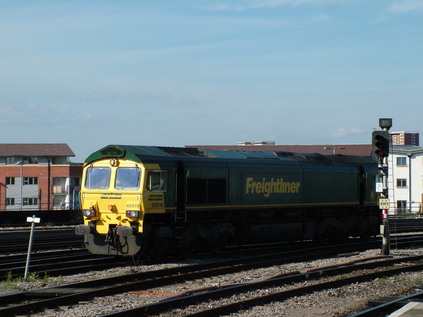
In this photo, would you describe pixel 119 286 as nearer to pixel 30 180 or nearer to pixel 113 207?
pixel 113 207

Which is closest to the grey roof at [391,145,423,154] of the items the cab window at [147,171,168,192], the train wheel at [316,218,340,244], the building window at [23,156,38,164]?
the building window at [23,156,38,164]

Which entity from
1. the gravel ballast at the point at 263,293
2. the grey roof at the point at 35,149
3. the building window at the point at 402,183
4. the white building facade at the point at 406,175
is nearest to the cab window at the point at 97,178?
the gravel ballast at the point at 263,293

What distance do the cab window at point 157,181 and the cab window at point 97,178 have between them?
1386 mm

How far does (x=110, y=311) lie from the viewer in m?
13.5

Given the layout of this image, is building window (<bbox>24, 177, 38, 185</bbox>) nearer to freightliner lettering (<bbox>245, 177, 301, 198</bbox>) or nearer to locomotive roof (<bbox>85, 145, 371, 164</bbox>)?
locomotive roof (<bbox>85, 145, 371, 164</bbox>)

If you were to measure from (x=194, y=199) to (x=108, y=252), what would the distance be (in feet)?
10.8

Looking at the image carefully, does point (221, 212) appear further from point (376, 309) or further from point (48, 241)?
point (376, 309)

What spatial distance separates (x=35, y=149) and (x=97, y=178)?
85.3m

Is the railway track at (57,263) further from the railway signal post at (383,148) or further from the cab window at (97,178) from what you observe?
the railway signal post at (383,148)

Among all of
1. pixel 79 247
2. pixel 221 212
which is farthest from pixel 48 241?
pixel 221 212

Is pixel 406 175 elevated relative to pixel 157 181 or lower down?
elevated

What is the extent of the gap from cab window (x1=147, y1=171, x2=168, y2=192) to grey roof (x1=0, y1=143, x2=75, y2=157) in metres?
82.1

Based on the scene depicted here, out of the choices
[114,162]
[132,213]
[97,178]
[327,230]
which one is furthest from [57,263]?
[327,230]

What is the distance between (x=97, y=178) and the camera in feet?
73.7
